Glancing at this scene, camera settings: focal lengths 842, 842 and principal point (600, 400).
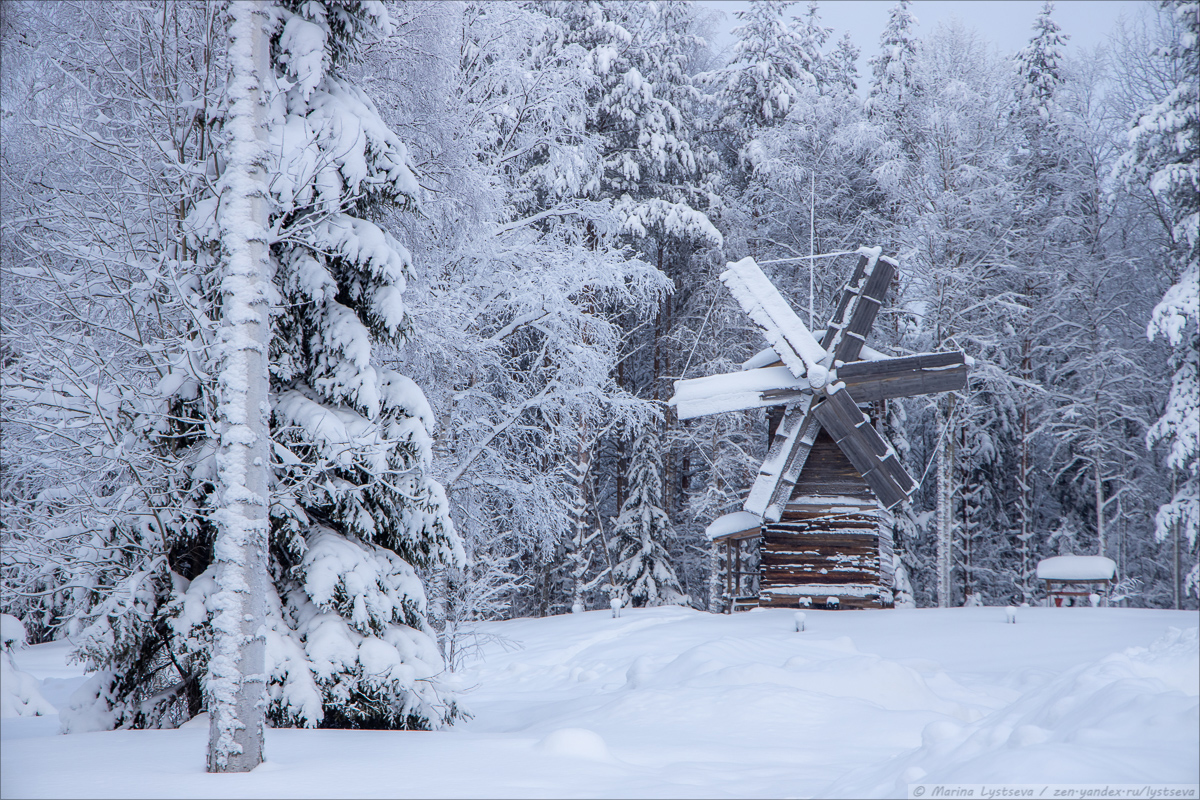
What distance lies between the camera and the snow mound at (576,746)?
193 inches

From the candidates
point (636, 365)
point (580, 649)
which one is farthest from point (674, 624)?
point (636, 365)

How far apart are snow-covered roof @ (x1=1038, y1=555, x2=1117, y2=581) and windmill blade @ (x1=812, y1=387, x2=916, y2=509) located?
483cm

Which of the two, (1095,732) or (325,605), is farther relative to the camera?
(325,605)

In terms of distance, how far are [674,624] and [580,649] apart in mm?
1930

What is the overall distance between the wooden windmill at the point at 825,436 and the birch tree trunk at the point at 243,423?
11148 mm

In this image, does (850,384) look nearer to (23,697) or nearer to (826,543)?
(826,543)

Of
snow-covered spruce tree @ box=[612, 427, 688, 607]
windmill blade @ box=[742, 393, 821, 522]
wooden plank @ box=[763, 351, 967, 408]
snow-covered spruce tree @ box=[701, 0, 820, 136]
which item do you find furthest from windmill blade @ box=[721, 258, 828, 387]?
snow-covered spruce tree @ box=[701, 0, 820, 136]

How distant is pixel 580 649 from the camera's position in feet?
42.2

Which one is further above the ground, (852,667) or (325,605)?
(325,605)

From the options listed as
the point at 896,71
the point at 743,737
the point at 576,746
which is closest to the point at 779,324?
the point at 743,737

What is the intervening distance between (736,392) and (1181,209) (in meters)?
9.47

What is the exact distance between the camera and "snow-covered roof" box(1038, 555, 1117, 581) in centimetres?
1692

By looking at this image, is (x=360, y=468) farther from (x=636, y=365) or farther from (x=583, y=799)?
(x=636, y=365)

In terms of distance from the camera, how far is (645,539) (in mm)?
22453
